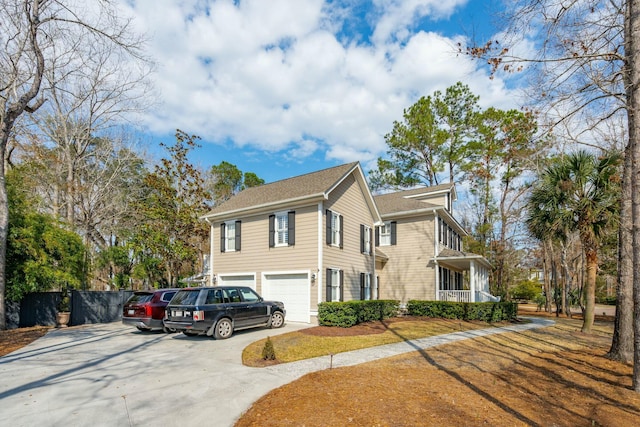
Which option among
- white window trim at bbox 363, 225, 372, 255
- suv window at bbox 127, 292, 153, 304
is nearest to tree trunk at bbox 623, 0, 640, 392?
white window trim at bbox 363, 225, 372, 255

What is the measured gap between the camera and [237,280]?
706 inches

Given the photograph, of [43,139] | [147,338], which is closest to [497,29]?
[147,338]

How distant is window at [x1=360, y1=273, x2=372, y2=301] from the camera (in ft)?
59.0

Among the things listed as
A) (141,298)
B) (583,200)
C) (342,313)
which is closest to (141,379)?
(141,298)

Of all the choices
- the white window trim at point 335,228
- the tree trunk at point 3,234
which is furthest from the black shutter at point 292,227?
the tree trunk at point 3,234

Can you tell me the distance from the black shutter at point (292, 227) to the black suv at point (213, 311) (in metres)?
3.60

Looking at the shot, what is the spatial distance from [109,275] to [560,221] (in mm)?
30555

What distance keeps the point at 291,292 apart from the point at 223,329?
4.90 metres

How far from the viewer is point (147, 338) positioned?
11.7 metres

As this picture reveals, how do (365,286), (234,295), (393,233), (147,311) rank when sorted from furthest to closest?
(393,233)
(365,286)
(147,311)
(234,295)

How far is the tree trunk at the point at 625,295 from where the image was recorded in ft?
29.5

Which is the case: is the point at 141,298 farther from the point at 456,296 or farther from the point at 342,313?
the point at 456,296

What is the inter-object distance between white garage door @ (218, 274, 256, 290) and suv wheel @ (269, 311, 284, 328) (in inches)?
141

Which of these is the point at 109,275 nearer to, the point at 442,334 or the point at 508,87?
the point at 442,334
